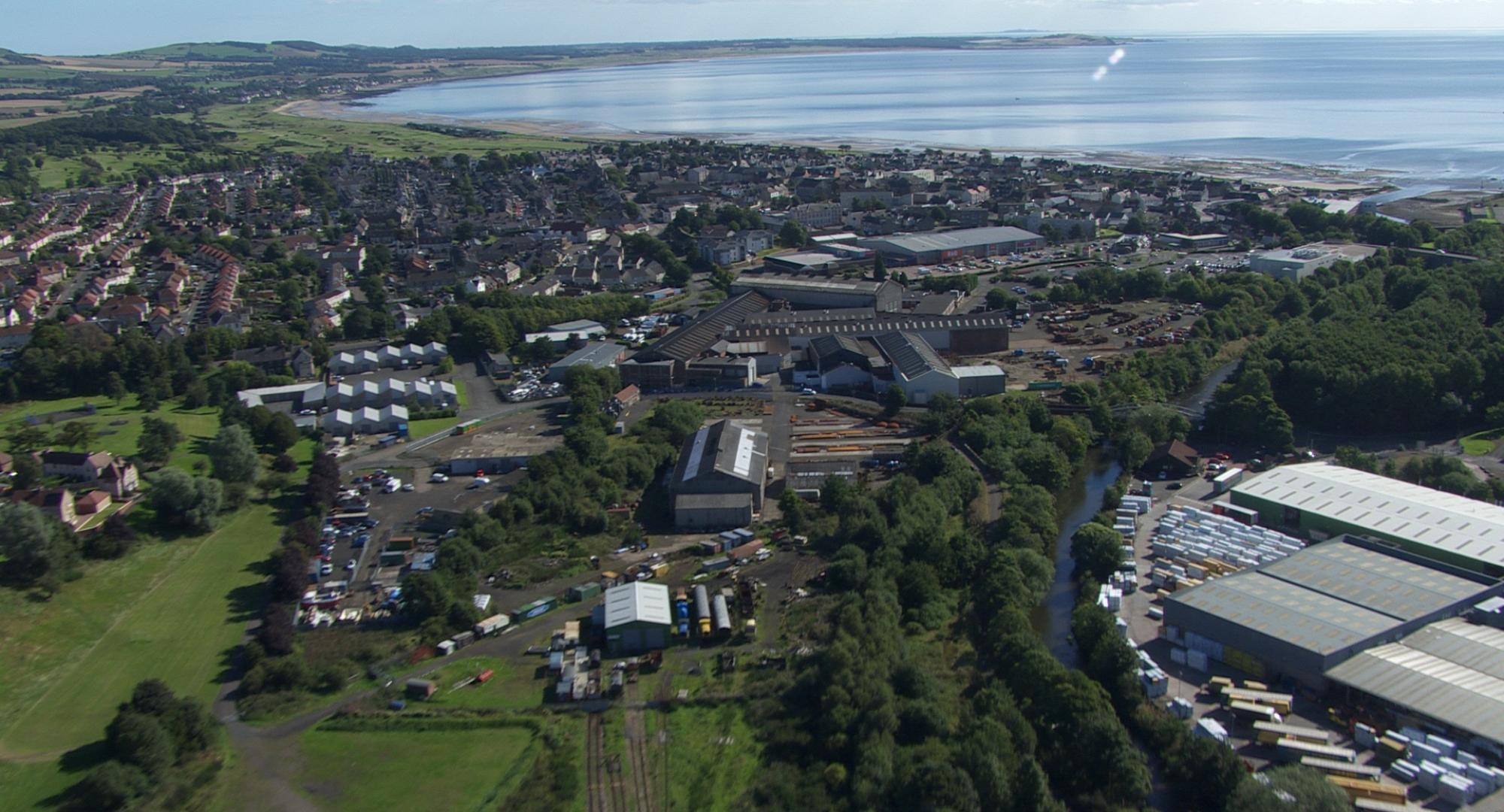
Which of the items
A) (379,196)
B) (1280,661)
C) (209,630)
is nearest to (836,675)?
(1280,661)

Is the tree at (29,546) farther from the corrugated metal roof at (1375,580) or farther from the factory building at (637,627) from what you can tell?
the corrugated metal roof at (1375,580)

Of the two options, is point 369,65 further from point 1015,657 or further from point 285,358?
point 1015,657

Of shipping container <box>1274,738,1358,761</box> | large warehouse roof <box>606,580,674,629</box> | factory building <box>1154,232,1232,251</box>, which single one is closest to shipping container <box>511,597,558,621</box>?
large warehouse roof <box>606,580,674,629</box>

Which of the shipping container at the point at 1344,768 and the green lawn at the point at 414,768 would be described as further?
the green lawn at the point at 414,768

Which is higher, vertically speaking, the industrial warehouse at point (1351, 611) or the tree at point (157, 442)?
the industrial warehouse at point (1351, 611)

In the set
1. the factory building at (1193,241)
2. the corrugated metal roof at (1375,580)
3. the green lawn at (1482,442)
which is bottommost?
the corrugated metal roof at (1375,580)

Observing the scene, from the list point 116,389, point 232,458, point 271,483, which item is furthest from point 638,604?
point 116,389

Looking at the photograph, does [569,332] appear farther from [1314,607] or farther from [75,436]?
[1314,607]

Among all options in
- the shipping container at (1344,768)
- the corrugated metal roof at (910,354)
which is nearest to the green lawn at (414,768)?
the shipping container at (1344,768)
